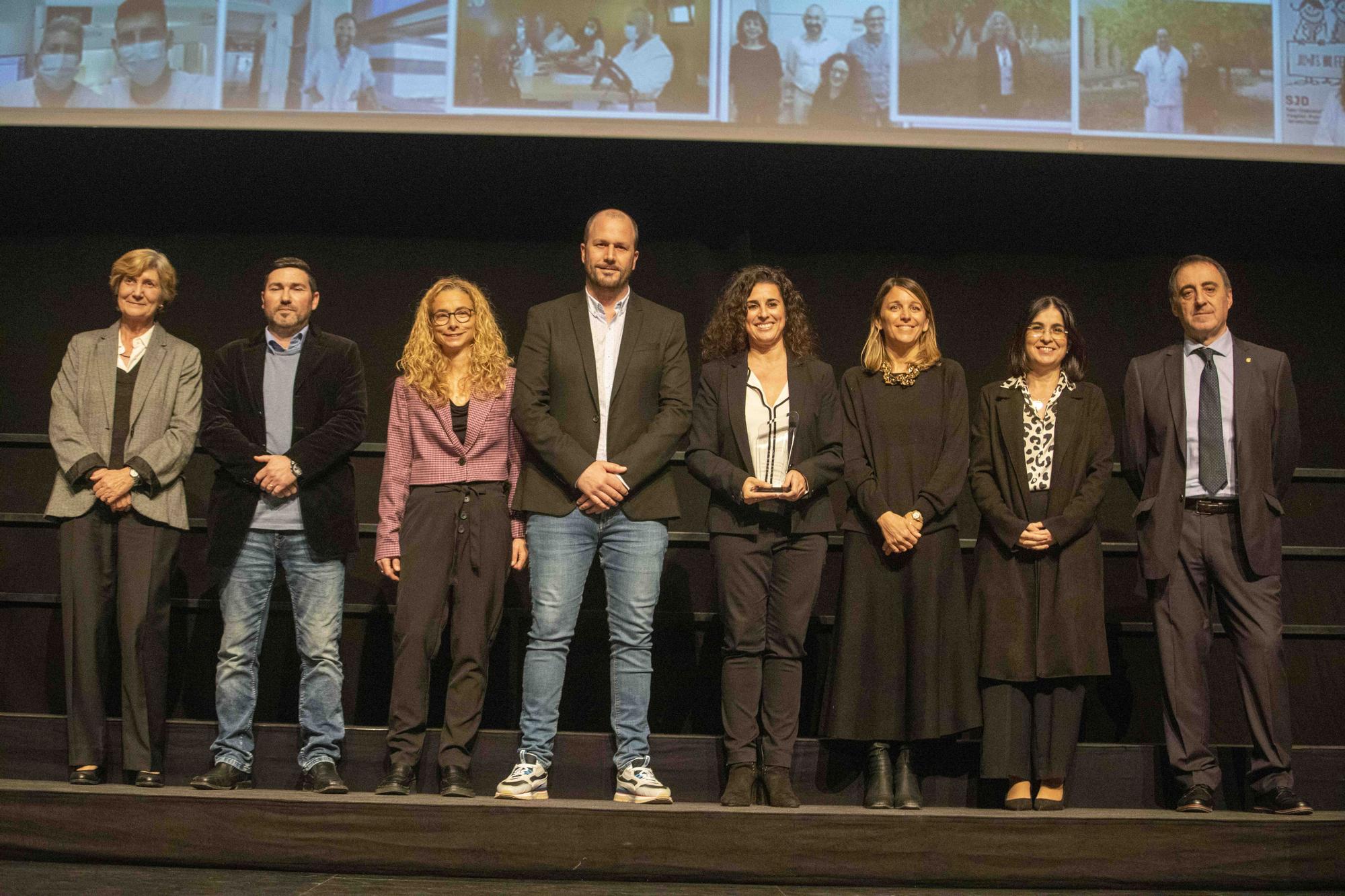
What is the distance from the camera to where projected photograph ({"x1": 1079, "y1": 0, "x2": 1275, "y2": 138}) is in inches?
150

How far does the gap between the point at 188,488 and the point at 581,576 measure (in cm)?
162

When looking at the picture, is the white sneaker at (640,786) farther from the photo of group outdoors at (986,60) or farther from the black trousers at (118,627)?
the photo of group outdoors at (986,60)

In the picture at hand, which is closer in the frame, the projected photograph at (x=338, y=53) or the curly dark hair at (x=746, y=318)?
the curly dark hair at (x=746, y=318)

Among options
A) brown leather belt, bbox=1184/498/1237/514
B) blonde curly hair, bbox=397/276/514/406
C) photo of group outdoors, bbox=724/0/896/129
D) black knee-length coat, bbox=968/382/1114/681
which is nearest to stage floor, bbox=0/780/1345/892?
black knee-length coat, bbox=968/382/1114/681

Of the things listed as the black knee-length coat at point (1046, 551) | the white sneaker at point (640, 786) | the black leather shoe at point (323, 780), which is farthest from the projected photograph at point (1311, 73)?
the black leather shoe at point (323, 780)

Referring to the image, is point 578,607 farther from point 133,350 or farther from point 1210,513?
point 1210,513

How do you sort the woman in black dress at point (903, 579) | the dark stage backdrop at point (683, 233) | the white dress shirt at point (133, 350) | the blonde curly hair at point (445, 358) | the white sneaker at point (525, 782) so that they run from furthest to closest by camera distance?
the dark stage backdrop at point (683, 233)
the white dress shirt at point (133, 350)
the blonde curly hair at point (445, 358)
the woman in black dress at point (903, 579)
the white sneaker at point (525, 782)

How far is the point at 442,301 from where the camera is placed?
3014 mm

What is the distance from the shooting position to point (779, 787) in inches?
110

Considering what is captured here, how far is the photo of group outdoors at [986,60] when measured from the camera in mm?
3814

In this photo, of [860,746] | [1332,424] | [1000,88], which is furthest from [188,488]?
[1332,424]

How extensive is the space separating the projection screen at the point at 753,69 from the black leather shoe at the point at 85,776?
2.10 m

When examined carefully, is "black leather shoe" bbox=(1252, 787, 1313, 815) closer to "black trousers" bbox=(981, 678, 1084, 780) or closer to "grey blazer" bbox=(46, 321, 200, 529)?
"black trousers" bbox=(981, 678, 1084, 780)

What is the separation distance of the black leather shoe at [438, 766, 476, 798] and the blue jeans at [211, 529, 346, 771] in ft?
1.05
